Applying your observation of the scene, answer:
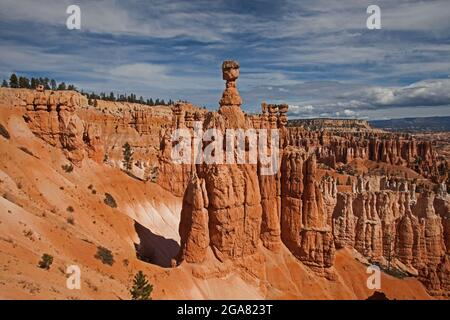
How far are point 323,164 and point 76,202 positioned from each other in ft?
369

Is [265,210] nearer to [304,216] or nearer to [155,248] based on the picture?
[304,216]

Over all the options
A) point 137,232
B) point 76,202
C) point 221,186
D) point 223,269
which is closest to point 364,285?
point 223,269

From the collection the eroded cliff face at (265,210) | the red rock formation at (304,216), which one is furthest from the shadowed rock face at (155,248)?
the red rock formation at (304,216)

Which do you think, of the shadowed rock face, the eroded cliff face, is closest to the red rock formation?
the eroded cliff face

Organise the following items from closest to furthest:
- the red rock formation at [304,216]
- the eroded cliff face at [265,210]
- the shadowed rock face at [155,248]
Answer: the eroded cliff face at [265,210], the red rock formation at [304,216], the shadowed rock face at [155,248]

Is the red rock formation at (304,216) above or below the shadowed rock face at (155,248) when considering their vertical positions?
above

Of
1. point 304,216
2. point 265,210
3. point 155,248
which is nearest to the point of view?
point 265,210

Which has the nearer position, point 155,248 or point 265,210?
point 265,210

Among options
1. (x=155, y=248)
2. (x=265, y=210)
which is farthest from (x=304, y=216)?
(x=155, y=248)

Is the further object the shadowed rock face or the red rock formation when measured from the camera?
the shadowed rock face

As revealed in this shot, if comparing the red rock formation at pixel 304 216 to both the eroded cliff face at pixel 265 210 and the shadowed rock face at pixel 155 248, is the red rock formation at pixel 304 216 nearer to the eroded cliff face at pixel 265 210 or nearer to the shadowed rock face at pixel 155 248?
the eroded cliff face at pixel 265 210

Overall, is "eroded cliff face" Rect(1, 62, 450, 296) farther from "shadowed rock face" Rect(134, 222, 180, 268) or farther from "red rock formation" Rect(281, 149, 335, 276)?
"shadowed rock face" Rect(134, 222, 180, 268)

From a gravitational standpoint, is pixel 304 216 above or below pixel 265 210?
below
